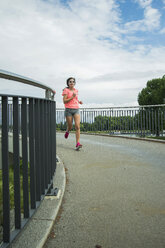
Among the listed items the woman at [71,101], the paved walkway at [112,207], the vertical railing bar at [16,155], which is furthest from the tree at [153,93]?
the vertical railing bar at [16,155]

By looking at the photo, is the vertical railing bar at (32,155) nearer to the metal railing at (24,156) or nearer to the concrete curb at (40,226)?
the metal railing at (24,156)

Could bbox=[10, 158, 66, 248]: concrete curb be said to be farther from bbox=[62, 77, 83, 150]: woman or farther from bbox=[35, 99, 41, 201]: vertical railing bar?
bbox=[62, 77, 83, 150]: woman

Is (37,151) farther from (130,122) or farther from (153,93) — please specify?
(153,93)

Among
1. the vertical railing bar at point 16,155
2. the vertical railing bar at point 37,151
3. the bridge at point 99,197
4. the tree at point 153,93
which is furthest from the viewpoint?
the tree at point 153,93

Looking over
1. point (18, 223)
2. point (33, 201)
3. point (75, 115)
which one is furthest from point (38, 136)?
point (75, 115)

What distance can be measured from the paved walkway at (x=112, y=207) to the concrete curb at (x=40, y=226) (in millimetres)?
76

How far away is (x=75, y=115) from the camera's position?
704cm

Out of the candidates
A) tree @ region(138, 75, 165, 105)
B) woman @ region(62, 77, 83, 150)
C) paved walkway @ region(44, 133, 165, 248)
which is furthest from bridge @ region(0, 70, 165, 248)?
tree @ region(138, 75, 165, 105)

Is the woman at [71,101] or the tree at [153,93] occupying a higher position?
the tree at [153,93]

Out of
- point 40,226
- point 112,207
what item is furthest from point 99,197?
point 40,226

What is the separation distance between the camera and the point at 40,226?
2.33m

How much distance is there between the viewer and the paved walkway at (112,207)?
225 cm

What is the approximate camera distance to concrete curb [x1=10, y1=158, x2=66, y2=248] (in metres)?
2.06

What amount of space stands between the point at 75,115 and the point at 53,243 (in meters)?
5.01
